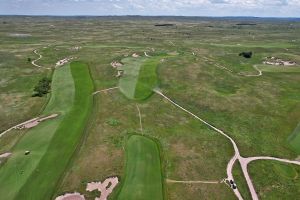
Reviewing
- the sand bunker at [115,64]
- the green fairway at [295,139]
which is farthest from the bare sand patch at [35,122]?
the green fairway at [295,139]

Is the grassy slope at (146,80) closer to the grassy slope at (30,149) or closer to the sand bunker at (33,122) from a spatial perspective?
the grassy slope at (30,149)

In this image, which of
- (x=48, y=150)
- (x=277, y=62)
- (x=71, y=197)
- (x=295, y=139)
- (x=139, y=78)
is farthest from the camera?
(x=277, y=62)

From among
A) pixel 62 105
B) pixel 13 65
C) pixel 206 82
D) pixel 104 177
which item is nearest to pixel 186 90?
pixel 206 82

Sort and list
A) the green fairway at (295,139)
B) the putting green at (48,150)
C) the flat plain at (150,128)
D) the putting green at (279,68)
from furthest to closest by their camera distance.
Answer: the putting green at (279,68)
the green fairway at (295,139)
the flat plain at (150,128)
the putting green at (48,150)

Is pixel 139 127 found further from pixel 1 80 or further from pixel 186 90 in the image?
pixel 1 80

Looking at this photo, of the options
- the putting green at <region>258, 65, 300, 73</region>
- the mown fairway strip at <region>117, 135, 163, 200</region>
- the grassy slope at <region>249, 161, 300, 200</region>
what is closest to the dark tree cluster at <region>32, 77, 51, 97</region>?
the mown fairway strip at <region>117, 135, 163, 200</region>

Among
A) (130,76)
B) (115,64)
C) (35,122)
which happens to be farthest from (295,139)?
(115,64)

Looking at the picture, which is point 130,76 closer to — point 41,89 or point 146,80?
point 146,80
